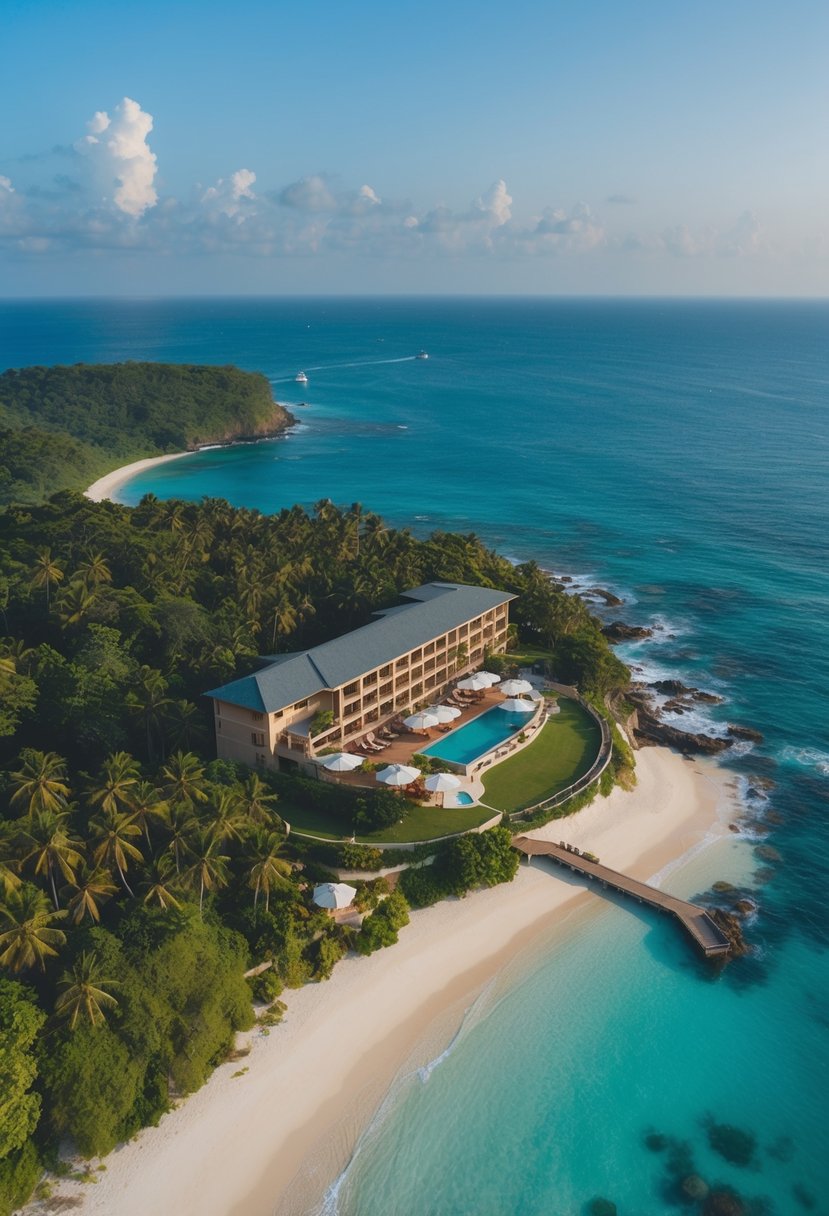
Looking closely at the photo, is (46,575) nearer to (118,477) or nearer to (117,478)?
(117,478)

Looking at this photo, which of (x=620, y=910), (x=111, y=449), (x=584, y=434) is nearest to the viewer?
(x=620, y=910)

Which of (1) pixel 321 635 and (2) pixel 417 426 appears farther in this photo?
(2) pixel 417 426

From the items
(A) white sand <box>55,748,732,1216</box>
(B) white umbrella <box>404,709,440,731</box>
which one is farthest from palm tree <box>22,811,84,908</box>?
(B) white umbrella <box>404,709,440,731</box>

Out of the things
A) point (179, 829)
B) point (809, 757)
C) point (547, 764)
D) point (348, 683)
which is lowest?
point (809, 757)

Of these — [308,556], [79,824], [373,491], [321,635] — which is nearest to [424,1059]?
[79,824]

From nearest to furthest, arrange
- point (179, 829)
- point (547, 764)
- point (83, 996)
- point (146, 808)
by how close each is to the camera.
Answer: point (83, 996) → point (179, 829) → point (146, 808) → point (547, 764)

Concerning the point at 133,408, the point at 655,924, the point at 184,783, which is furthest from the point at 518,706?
the point at 133,408

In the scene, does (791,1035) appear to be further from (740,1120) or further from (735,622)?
(735,622)
